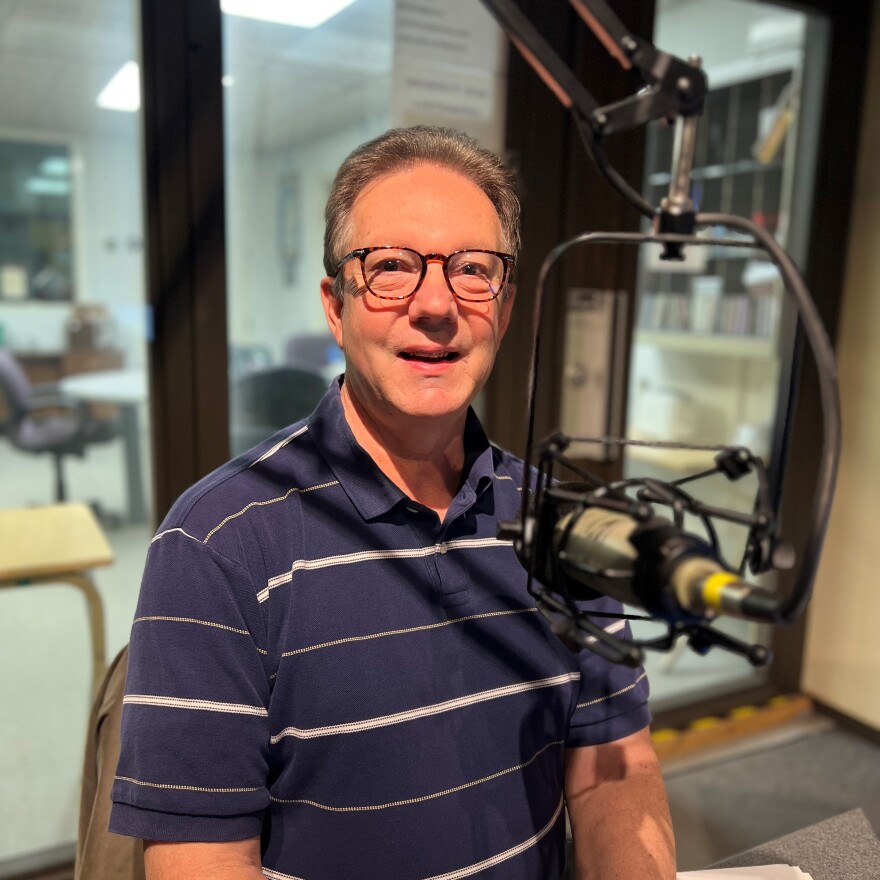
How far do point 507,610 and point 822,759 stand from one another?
2.03 metres

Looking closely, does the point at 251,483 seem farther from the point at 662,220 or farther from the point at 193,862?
the point at 662,220

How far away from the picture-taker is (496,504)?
3.54 ft

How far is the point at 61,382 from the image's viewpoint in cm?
210

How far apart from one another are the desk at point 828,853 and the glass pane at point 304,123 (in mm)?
1374

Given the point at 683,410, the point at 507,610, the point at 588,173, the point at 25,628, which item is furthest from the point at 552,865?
the point at 683,410

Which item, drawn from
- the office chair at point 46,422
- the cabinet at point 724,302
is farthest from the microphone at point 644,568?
the cabinet at point 724,302

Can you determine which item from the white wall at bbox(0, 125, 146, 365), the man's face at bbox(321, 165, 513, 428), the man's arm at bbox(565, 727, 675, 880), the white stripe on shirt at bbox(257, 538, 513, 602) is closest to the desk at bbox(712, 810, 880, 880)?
the man's arm at bbox(565, 727, 675, 880)

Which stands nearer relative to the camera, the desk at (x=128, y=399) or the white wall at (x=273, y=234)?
the white wall at (x=273, y=234)

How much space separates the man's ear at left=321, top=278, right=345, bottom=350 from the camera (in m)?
1.02

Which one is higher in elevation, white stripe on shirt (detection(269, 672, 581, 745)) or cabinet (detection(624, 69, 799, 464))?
cabinet (detection(624, 69, 799, 464))

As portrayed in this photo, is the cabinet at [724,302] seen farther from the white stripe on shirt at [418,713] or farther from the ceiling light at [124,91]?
the white stripe on shirt at [418,713]

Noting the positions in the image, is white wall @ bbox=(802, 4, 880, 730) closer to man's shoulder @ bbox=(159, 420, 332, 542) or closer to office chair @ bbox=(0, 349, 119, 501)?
man's shoulder @ bbox=(159, 420, 332, 542)

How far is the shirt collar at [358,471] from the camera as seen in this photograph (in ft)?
3.20

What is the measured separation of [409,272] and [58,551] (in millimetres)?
1276
